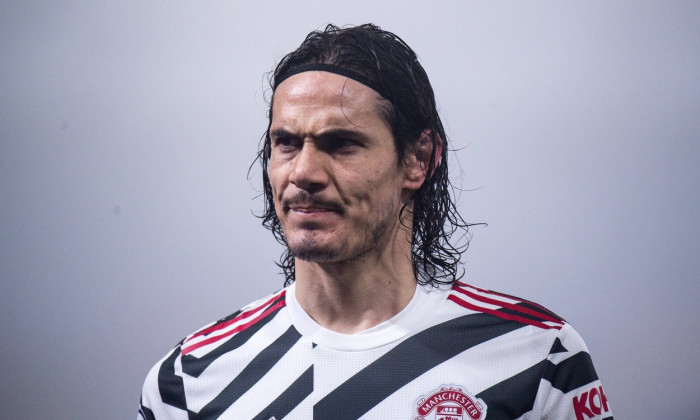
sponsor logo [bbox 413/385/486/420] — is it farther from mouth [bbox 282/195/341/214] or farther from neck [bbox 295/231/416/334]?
mouth [bbox 282/195/341/214]

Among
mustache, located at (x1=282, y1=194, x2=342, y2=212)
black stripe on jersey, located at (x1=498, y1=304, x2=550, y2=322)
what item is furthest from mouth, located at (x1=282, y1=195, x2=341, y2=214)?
black stripe on jersey, located at (x1=498, y1=304, x2=550, y2=322)

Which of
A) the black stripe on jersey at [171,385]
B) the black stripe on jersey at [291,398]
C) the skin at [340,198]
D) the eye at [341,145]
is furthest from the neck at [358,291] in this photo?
the black stripe on jersey at [171,385]

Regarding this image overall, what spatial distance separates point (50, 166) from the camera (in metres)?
2.17

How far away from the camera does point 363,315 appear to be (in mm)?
1344

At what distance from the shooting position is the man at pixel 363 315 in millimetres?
1258

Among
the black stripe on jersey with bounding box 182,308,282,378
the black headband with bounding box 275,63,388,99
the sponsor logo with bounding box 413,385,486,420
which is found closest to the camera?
the sponsor logo with bounding box 413,385,486,420

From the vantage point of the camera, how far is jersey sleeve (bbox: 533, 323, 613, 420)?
1.25 m

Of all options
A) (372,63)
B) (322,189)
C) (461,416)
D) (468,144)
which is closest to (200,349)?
(322,189)

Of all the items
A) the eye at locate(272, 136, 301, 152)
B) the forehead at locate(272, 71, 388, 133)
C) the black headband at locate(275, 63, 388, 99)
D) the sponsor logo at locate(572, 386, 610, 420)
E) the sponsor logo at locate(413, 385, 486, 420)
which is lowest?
the sponsor logo at locate(572, 386, 610, 420)

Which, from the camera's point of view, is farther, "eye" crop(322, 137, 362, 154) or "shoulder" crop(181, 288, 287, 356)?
"shoulder" crop(181, 288, 287, 356)

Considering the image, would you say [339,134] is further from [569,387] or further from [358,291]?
[569,387]

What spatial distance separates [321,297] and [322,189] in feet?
0.84

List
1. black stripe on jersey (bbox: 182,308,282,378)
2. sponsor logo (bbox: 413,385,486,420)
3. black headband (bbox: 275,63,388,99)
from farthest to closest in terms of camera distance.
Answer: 1. black stripe on jersey (bbox: 182,308,282,378)
2. black headband (bbox: 275,63,388,99)
3. sponsor logo (bbox: 413,385,486,420)

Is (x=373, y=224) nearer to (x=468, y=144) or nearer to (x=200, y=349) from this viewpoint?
(x=200, y=349)
